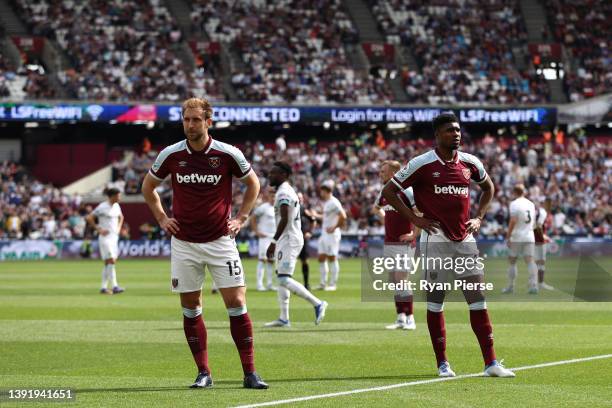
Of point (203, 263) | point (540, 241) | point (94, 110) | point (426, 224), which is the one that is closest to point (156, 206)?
point (203, 263)

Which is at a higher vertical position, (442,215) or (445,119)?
(445,119)

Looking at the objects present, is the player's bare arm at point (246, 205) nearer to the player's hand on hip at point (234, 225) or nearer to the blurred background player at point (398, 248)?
the player's hand on hip at point (234, 225)

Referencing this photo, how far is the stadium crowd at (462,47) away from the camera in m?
58.7

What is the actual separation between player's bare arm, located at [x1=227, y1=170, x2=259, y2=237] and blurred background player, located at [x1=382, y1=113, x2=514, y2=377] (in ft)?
4.86

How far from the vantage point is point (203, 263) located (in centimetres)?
1034

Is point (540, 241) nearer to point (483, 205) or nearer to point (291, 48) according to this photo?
point (483, 205)

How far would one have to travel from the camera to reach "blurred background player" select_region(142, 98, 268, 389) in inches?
401

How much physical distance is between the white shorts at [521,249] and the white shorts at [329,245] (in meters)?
5.41

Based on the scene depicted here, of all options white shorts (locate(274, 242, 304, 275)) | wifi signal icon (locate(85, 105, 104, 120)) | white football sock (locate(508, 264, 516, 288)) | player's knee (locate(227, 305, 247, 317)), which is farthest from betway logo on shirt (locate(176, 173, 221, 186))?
wifi signal icon (locate(85, 105, 104, 120))

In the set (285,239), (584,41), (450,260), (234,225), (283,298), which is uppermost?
(584,41)

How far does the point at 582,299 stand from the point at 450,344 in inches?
388

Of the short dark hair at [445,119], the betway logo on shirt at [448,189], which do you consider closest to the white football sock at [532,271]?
the betway logo on shirt at [448,189]

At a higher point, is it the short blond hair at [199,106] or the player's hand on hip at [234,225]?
the short blond hair at [199,106]

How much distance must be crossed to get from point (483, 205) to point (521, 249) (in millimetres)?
13482
